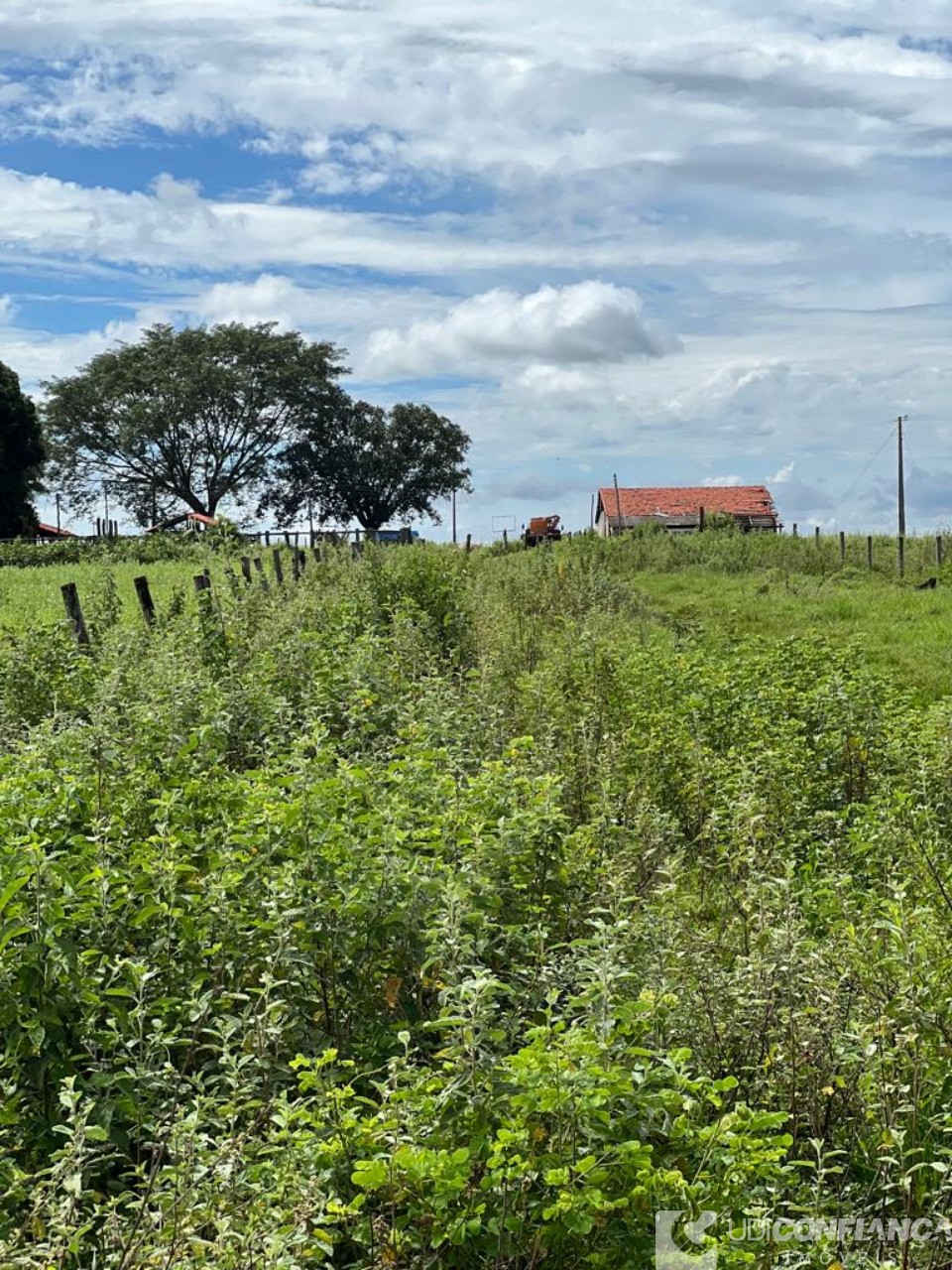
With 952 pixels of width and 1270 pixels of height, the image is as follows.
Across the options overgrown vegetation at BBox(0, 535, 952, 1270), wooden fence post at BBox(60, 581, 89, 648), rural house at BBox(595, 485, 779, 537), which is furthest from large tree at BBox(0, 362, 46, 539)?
overgrown vegetation at BBox(0, 535, 952, 1270)

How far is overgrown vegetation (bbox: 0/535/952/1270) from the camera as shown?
11.1 feet

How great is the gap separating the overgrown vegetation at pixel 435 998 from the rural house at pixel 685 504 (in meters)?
65.9

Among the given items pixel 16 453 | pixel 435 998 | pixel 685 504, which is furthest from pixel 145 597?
pixel 685 504

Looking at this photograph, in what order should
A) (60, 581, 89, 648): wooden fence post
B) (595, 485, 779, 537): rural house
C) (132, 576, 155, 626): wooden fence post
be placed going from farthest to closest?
(595, 485, 779, 537): rural house → (132, 576, 155, 626): wooden fence post → (60, 581, 89, 648): wooden fence post

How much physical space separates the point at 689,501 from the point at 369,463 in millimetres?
19146

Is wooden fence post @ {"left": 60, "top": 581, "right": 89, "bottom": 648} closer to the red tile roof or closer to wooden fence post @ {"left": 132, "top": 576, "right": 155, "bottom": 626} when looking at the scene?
wooden fence post @ {"left": 132, "top": 576, "right": 155, "bottom": 626}

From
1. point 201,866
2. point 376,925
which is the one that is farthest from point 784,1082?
point 201,866

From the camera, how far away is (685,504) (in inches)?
3004

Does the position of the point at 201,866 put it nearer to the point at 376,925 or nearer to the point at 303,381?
the point at 376,925

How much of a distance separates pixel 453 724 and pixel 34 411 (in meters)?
54.9

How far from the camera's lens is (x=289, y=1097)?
183 inches

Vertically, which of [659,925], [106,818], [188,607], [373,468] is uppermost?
[373,468]

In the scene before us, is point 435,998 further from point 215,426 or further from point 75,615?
point 215,426

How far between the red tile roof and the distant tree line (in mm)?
14071
